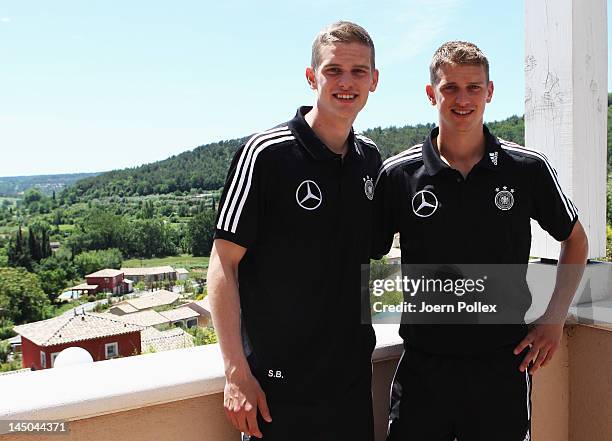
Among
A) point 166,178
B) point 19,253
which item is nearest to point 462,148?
point 166,178

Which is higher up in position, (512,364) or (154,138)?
(154,138)

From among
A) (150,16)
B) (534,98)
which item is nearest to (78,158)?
(150,16)

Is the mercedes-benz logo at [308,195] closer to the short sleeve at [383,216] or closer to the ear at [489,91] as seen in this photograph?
the short sleeve at [383,216]

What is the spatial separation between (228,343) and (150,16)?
231 ft

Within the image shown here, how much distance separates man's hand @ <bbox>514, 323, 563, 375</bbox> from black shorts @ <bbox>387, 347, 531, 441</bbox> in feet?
0.14

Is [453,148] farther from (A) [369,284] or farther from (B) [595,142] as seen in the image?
(B) [595,142]

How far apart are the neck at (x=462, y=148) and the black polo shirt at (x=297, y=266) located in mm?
354

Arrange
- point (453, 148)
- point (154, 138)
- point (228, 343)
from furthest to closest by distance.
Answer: point (154, 138) → point (453, 148) → point (228, 343)

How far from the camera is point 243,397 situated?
1.14 metres

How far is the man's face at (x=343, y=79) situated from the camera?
1.25 m

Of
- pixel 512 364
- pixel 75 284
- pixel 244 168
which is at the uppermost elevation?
pixel 244 168

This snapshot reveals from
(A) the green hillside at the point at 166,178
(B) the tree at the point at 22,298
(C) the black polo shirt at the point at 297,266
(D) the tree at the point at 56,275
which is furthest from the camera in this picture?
(D) the tree at the point at 56,275

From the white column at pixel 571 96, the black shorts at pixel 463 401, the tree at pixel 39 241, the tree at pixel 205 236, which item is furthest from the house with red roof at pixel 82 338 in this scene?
the black shorts at pixel 463 401

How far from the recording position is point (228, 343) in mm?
1137
